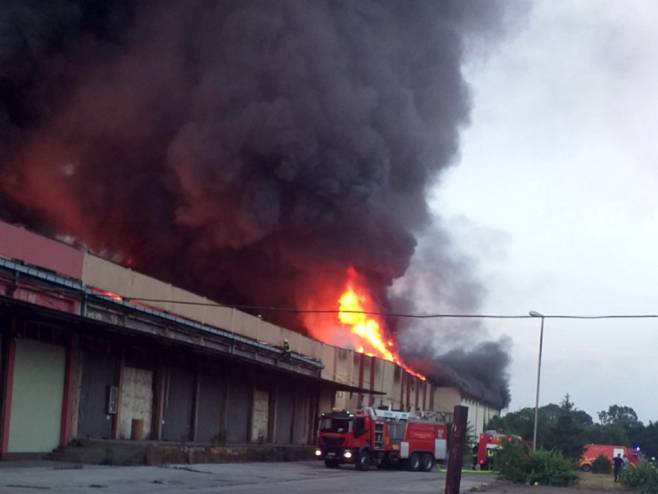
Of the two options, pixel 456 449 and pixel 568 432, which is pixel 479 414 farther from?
pixel 456 449

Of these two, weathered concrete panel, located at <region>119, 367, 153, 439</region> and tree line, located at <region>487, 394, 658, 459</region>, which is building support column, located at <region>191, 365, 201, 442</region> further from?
tree line, located at <region>487, 394, 658, 459</region>

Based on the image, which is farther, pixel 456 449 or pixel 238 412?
pixel 238 412

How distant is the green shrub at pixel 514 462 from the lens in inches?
1256

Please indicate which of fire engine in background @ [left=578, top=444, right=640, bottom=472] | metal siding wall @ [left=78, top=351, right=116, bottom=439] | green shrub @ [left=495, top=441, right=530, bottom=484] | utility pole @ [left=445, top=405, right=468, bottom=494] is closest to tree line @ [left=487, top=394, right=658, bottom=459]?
fire engine in background @ [left=578, top=444, right=640, bottom=472]

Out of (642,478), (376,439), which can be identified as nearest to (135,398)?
(376,439)

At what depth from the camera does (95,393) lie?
30516mm

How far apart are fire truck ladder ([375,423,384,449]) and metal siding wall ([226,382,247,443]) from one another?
266 inches

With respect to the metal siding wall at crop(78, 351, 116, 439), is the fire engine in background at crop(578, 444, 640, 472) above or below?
below

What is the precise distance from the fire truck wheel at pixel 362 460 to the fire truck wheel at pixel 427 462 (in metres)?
3.63

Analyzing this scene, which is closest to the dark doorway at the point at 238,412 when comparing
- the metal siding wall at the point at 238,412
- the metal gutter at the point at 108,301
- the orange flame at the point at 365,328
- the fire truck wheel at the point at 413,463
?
the metal siding wall at the point at 238,412

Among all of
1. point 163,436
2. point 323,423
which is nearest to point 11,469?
point 163,436

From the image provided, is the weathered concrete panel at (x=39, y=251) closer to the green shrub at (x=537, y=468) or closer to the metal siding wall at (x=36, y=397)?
the metal siding wall at (x=36, y=397)

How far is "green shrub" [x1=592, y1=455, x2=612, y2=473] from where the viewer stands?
169 feet

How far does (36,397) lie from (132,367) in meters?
5.84
